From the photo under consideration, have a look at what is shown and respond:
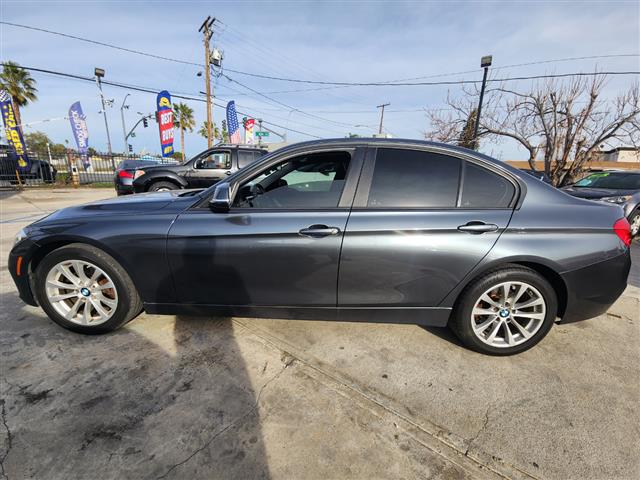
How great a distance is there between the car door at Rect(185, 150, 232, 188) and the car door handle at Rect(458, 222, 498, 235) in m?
6.69

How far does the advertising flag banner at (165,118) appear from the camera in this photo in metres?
16.4

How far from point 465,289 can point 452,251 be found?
36cm

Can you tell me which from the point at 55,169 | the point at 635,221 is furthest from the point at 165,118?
the point at 635,221

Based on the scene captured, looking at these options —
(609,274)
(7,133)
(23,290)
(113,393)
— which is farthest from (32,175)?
(609,274)

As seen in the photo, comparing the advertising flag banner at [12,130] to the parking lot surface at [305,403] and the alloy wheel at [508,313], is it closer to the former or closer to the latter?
the parking lot surface at [305,403]

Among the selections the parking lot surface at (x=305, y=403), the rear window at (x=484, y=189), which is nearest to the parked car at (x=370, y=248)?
the rear window at (x=484, y=189)

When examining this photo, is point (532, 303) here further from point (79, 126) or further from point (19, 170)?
point (79, 126)

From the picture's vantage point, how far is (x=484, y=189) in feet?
7.39

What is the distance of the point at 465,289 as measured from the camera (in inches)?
90.0

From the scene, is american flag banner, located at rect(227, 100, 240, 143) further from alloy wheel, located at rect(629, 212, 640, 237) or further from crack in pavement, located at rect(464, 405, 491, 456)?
crack in pavement, located at rect(464, 405, 491, 456)

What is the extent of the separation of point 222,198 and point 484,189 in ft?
6.26

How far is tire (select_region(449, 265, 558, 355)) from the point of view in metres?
2.26

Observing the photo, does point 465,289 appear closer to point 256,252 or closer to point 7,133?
point 256,252

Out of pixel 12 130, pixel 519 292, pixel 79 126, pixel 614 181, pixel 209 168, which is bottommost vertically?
pixel 519 292
